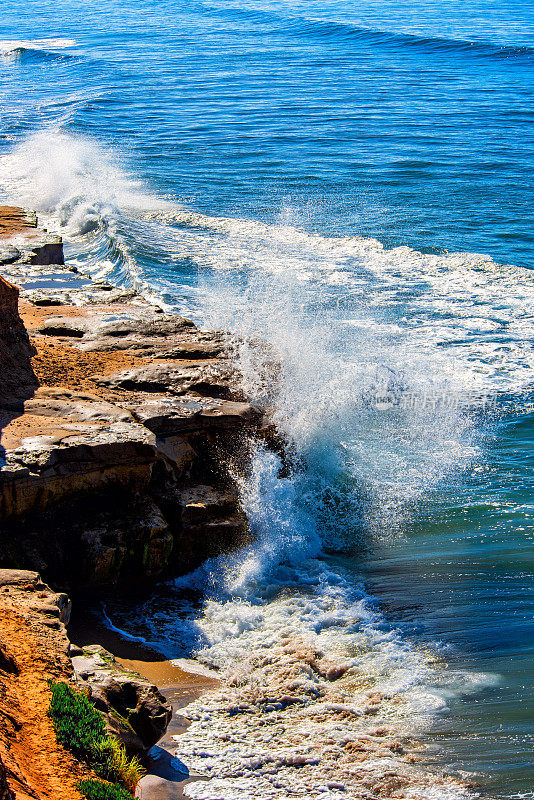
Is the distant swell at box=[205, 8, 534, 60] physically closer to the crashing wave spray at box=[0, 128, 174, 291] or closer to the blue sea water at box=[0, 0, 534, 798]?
the blue sea water at box=[0, 0, 534, 798]

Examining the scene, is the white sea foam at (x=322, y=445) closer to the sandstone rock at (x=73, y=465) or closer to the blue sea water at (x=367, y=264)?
the blue sea water at (x=367, y=264)

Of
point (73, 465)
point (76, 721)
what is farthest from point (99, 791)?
point (73, 465)

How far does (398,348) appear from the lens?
14.4 m

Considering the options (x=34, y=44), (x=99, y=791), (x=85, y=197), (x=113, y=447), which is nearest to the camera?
(x=99, y=791)

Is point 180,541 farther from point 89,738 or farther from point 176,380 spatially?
point 89,738

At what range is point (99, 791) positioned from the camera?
510cm

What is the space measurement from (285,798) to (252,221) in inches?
654

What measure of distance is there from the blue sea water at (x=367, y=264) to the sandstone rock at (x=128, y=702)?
241 centimetres

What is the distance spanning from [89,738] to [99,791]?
446 millimetres

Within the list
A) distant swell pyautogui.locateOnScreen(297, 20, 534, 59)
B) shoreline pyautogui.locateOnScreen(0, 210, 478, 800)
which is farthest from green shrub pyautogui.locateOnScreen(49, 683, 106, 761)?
distant swell pyautogui.locateOnScreen(297, 20, 534, 59)

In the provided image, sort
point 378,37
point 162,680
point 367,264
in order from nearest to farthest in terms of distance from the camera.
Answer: point 162,680
point 367,264
point 378,37

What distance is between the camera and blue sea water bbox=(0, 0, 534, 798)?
29.1ft

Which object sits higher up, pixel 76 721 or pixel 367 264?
pixel 367 264

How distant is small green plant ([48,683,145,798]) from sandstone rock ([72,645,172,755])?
0.92 feet
